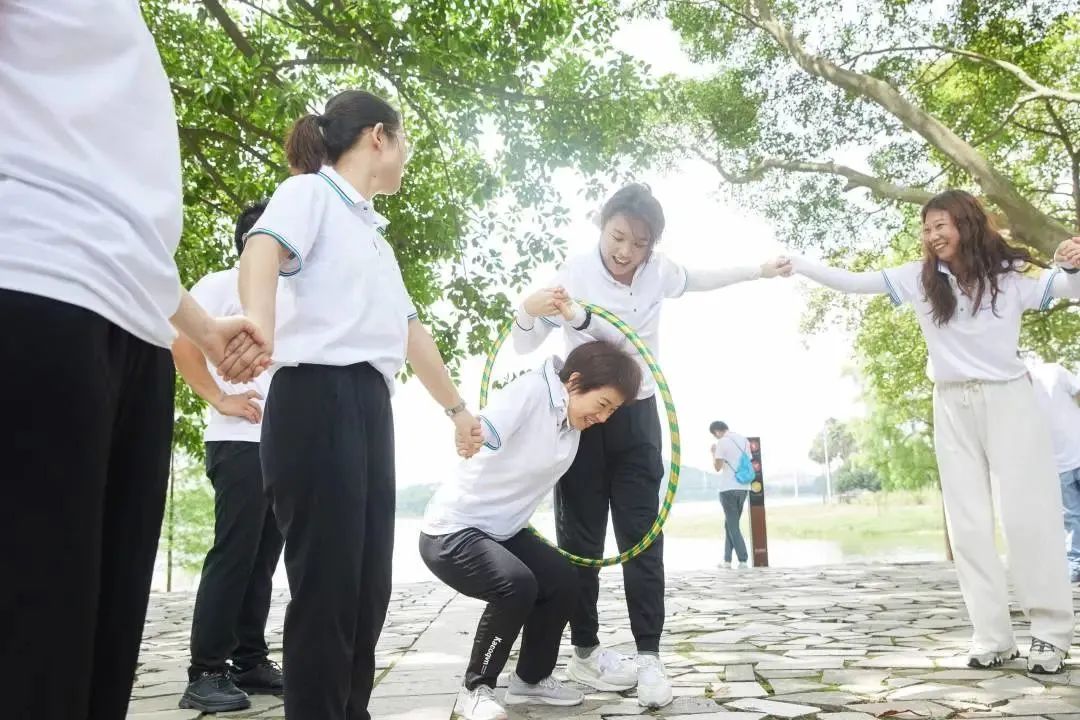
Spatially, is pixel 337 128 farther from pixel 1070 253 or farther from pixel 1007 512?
pixel 1007 512

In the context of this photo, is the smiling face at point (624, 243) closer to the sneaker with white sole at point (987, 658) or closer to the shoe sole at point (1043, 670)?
the sneaker with white sole at point (987, 658)

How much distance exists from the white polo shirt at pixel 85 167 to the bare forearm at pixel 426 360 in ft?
4.83

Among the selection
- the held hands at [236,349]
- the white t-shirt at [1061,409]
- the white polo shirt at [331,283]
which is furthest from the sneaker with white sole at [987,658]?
the white t-shirt at [1061,409]

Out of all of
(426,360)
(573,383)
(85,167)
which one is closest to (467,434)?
(426,360)

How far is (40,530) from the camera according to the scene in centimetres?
124

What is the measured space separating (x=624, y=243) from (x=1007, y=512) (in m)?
2.15

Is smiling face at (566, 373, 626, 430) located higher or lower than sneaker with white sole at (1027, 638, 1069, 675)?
higher

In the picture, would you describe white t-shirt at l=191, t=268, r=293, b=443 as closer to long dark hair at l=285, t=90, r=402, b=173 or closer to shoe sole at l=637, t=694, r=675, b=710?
long dark hair at l=285, t=90, r=402, b=173

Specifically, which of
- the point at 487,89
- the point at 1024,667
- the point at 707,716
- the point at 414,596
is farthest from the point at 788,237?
the point at 707,716

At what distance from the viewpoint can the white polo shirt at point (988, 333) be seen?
181 inches

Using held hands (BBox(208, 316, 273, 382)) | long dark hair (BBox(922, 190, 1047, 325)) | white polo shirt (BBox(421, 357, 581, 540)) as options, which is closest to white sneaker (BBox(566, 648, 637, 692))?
white polo shirt (BBox(421, 357, 581, 540))

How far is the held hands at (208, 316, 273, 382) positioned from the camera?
1823mm

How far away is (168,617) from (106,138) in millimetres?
8357

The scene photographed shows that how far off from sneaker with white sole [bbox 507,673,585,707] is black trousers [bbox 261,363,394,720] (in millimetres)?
1643
